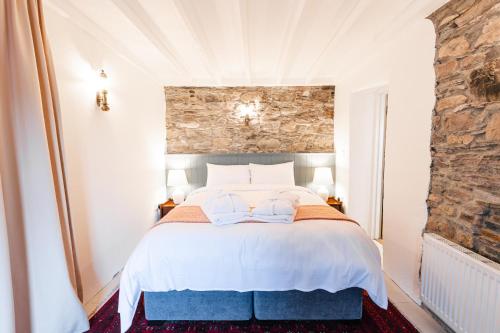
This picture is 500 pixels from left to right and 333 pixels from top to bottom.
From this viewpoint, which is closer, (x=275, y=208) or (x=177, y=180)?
(x=275, y=208)

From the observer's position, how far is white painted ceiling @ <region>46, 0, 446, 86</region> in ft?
5.88

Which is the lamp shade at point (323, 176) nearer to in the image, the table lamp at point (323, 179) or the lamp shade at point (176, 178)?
the table lamp at point (323, 179)

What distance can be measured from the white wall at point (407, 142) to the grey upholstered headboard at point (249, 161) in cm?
→ 152

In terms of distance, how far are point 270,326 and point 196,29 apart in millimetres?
2528

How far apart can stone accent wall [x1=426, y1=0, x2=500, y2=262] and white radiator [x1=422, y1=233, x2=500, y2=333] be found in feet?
0.41

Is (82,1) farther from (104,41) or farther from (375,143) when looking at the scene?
(375,143)

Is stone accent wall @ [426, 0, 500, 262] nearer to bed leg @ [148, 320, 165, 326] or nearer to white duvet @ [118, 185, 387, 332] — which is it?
white duvet @ [118, 185, 387, 332]

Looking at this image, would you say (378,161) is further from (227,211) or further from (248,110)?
(227,211)

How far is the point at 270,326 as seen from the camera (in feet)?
5.85

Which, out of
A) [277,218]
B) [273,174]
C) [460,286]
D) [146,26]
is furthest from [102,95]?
[460,286]

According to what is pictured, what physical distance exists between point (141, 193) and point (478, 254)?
131 inches

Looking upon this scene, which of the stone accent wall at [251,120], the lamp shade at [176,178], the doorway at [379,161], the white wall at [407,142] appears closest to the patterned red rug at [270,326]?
the white wall at [407,142]

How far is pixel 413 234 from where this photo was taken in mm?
2035

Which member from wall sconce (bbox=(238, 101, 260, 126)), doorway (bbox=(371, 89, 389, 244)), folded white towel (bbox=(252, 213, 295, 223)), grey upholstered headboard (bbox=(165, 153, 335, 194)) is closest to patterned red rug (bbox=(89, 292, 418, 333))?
folded white towel (bbox=(252, 213, 295, 223))
